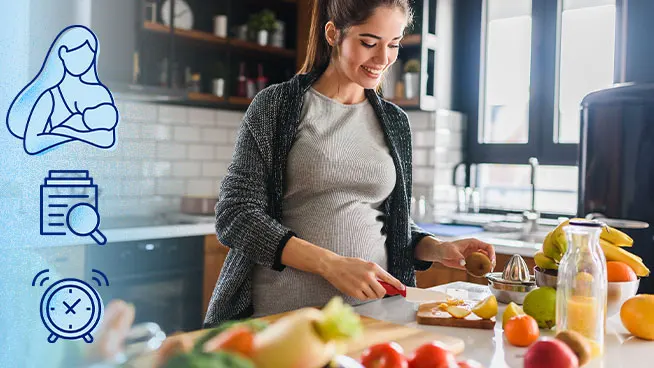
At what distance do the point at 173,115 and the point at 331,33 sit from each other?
2.29 m

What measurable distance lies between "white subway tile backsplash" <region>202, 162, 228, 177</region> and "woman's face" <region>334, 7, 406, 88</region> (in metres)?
2.46

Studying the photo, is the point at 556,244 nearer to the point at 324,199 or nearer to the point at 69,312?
the point at 324,199

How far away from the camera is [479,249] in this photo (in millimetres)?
1521

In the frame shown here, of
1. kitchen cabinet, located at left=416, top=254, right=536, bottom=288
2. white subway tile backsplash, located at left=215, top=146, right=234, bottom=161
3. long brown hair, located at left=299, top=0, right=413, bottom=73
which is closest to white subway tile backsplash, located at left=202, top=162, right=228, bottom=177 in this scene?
white subway tile backsplash, located at left=215, top=146, right=234, bottom=161

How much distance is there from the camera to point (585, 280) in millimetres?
1119

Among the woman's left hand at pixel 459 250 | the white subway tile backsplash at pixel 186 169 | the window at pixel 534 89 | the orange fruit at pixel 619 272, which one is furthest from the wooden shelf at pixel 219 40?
the orange fruit at pixel 619 272

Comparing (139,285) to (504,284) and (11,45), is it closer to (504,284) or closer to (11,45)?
(11,45)

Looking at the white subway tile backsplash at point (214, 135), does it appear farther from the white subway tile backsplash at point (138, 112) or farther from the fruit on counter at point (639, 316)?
the fruit on counter at point (639, 316)

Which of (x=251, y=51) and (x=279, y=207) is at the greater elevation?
(x=251, y=51)

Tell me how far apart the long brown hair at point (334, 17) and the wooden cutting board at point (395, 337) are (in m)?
0.67

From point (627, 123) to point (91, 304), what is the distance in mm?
1933

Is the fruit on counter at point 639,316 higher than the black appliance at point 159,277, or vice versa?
the fruit on counter at point 639,316

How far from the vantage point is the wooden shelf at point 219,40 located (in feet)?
11.0

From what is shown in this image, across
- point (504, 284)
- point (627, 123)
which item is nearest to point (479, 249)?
point (504, 284)
